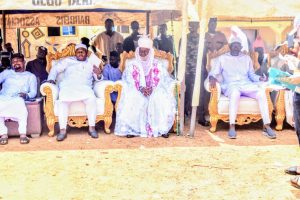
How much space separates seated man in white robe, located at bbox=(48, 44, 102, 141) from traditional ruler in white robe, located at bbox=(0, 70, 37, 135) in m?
0.35

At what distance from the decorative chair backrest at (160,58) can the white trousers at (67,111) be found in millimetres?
933

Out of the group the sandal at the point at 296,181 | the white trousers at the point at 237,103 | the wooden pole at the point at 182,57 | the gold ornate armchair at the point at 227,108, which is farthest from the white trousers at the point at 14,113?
the sandal at the point at 296,181

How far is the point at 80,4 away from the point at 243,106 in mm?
2978

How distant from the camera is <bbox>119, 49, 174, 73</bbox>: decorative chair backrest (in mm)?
7605

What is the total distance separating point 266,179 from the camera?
5.01 metres

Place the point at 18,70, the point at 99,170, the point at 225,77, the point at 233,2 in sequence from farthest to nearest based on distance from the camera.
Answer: the point at 225,77 < the point at 18,70 < the point at 233,2 < the point at 99,170

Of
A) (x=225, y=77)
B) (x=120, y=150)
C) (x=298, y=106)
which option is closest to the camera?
(x=298, y=106)

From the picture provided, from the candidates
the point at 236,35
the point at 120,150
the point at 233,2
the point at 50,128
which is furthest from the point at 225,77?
the point at 50,128

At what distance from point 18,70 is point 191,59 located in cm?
301

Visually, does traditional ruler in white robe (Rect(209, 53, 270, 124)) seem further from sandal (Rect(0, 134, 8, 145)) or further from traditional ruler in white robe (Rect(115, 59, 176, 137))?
→ sandal (Rect(0, 134, 8, 145))

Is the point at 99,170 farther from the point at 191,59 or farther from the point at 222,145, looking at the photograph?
the point at 191,59

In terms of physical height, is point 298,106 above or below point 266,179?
above

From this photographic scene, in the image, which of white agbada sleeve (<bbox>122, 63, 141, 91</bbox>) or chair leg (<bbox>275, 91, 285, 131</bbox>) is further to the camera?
chair leg (<bbox>275, 91, 285, 131</bbox>)

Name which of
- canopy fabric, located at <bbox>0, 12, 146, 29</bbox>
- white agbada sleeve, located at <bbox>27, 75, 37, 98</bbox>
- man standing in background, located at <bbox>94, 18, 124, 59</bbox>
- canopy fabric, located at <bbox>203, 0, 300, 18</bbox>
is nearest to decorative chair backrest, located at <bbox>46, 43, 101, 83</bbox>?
white agbada sleeve, located at <bbox>27, 75, 37, 98</bbox>
